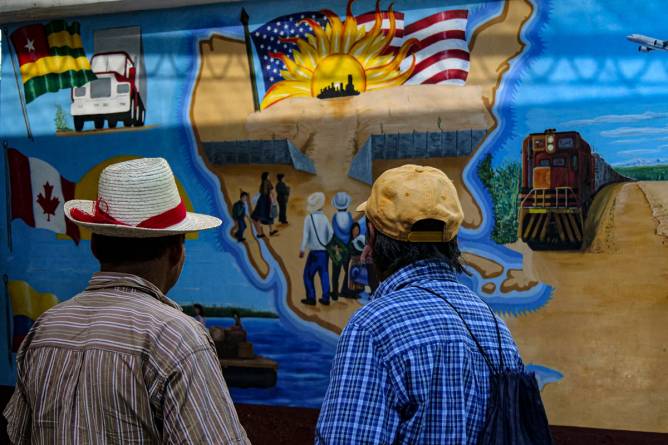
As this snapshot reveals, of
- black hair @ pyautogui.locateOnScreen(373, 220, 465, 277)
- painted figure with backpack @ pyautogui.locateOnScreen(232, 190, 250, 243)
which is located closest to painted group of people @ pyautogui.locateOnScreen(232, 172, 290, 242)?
painted figure with backpack @ pyautogui.locateOnScreen(232, 190, 250, 243)

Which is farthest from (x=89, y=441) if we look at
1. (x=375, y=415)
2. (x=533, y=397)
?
(x=533, y=397)

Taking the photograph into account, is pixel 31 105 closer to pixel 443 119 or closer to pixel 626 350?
pixel 443 119

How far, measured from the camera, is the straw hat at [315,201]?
5.69m

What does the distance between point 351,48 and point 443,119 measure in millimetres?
934

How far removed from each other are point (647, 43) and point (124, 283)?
13.5 feet

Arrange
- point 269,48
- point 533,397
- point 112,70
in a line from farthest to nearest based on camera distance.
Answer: point 112,70 < point 269,48 < point 533,397

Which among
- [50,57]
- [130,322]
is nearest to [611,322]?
[130,322]

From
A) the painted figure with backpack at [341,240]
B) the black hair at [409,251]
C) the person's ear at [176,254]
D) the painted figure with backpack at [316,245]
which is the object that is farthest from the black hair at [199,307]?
the black hair at [409,251]

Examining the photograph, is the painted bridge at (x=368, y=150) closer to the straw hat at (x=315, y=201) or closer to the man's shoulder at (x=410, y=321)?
the straw hat at (x=315, y=201)

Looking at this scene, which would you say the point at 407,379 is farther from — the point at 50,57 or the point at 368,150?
the point at 50,57

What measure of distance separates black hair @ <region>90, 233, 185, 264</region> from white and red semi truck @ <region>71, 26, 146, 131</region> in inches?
161

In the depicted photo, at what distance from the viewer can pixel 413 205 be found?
219cm

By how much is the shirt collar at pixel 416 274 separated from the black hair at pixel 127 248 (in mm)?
707

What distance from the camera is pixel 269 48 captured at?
5785 millimetres
